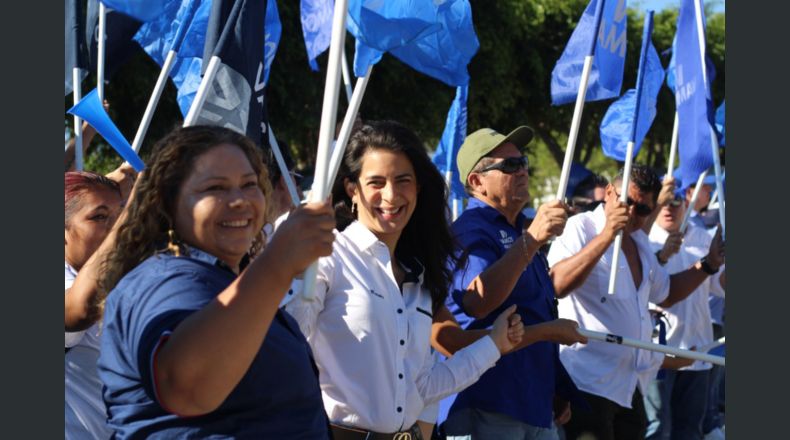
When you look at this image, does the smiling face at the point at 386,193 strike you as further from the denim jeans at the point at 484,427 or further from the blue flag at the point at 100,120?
the denim jeans at the point at 484,427

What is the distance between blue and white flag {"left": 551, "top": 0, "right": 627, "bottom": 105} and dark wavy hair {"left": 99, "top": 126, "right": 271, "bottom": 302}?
157 inches

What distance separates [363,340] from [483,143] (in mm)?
1870

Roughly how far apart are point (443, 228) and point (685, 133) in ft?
11.0

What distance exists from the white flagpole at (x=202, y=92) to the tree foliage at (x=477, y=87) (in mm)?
9532

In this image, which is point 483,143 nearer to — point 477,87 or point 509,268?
point 509,268

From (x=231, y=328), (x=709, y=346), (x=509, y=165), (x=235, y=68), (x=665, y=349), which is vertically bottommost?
(x=709, y=346)

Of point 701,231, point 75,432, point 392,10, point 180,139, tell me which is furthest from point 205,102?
point 701,231

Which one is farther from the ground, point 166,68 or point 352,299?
point 166,68

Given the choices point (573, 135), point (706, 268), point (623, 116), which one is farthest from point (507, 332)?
point (623, 116)

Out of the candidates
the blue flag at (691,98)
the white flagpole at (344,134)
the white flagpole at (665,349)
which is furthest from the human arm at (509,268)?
the blue flag at (691,98)

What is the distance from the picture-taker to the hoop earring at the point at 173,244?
8.36 feet

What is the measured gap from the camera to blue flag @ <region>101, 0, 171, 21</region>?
3.29 metres

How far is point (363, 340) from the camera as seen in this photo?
142 inches

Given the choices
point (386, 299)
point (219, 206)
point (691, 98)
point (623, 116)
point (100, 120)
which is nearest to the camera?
point (219, 206)
